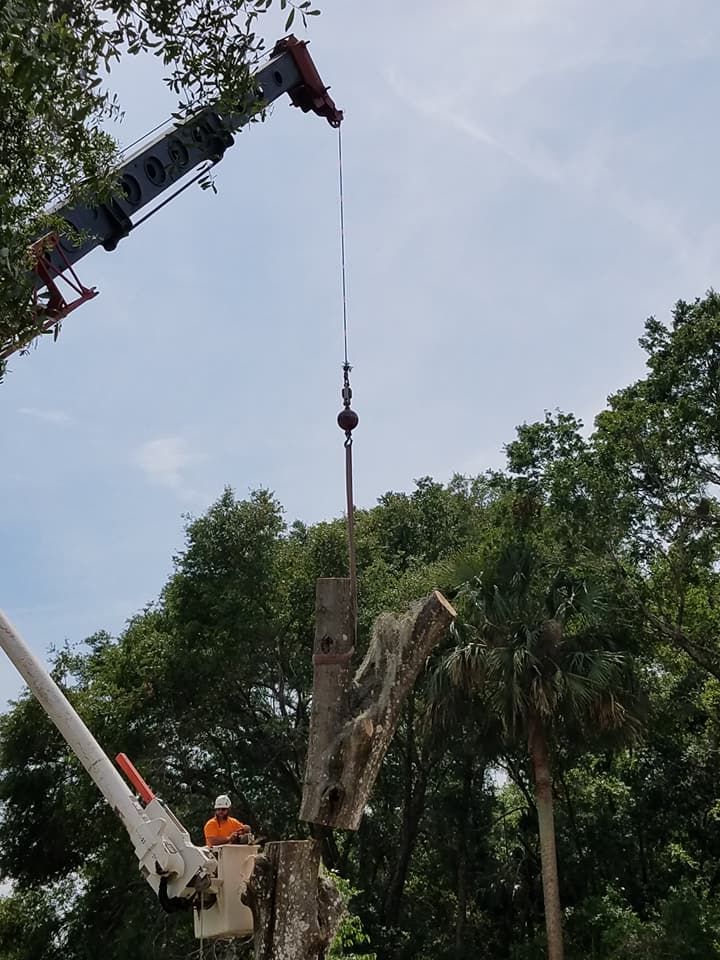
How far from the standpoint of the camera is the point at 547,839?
Result: 52.5 feet

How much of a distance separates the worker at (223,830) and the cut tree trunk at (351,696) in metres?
1.50

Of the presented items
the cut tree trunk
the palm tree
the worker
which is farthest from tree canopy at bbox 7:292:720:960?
the cut tree trunk

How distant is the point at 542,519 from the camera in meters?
20.3

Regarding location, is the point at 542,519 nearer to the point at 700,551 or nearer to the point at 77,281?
the point at 700,551

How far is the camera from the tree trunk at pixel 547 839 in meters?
15.7

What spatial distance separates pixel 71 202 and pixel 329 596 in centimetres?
325

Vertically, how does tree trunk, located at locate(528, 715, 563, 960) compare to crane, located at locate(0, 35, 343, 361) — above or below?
below

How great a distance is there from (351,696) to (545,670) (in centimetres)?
1006

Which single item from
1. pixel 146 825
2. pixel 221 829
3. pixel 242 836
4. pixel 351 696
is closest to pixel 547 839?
pixel 221 829

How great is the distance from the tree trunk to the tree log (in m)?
10.2

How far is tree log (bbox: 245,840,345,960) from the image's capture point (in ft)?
20.1

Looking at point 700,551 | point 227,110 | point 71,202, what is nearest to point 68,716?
point 71,202

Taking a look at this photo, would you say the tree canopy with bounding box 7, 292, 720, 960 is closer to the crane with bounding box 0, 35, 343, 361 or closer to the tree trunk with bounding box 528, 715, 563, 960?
the tree trunk with bounding box 528, 715, 563, 960

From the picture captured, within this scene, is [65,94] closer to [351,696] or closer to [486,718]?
[351,696]
